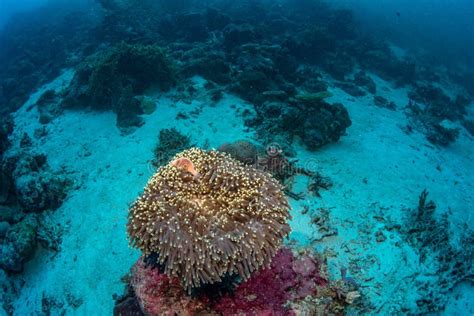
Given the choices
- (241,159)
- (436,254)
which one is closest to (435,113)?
(436,254)

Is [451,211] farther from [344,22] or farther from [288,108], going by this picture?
[344,22]

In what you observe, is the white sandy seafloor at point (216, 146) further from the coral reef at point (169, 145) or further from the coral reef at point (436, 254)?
the coral reef at point (169, 145)

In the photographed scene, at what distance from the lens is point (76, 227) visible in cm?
725

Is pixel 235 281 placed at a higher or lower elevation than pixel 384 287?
higher

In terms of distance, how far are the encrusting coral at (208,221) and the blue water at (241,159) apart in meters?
0.05

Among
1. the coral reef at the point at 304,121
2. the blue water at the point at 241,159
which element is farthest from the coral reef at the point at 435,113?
the coral reef at the point at 304,121

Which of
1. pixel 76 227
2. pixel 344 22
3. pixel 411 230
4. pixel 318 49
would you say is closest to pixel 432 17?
pixel 344 22

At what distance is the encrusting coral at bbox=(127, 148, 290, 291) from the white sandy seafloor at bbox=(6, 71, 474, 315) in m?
2.73

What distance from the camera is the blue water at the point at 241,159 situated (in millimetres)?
5582

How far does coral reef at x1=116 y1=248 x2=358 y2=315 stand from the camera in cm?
342

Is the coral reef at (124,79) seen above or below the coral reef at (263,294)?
below

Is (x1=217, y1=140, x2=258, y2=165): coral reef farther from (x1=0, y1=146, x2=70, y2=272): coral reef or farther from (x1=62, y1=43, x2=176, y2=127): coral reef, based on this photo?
(x1=62, y1=43, x2=176, y2=127): coral reef

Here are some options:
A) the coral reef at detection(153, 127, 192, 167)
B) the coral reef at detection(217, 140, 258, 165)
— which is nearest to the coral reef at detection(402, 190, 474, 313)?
the coral reef at detection(217, 140, 258, 165)

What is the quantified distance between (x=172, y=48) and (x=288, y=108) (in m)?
9.15
